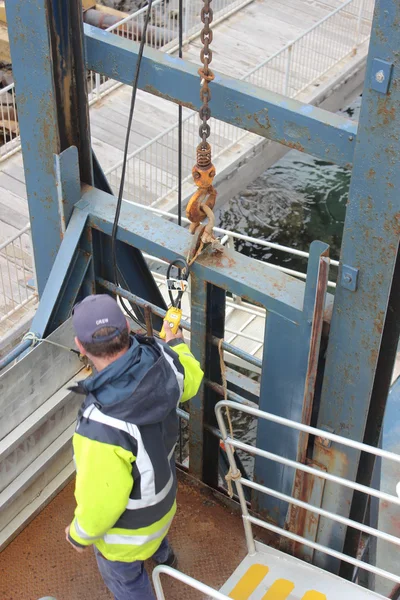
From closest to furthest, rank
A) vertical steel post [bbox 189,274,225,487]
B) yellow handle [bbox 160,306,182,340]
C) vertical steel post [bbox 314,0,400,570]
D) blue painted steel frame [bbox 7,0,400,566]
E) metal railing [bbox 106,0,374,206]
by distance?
vertical steel post [bbox 314,0,400,570]
blue painted steel frame [bbox 7,0,400,566]
yellow handle [bbox 160,306,182,340]
vertical steel post [bbox 189,274,225,487]
metal railing [bbox 106,0,374,206]

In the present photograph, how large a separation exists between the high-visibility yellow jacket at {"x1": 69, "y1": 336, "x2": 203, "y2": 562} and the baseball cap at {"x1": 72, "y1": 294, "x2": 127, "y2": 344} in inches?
4.6

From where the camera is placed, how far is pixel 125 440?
335 centimetres

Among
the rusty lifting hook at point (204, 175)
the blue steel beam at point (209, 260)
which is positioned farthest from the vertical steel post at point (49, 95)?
the rusty lifting hook at point (204, 175)

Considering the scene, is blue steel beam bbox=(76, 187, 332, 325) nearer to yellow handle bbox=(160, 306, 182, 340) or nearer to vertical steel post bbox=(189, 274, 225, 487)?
vertical steel post bbox=(189, 274, 225, 487)

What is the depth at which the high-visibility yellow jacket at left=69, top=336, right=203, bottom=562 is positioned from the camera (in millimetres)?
3297

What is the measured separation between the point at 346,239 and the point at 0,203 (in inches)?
370

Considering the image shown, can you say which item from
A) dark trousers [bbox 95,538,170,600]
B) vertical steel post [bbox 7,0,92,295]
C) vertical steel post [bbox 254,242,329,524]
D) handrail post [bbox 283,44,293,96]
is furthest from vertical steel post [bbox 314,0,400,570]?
handrail post [bbox 283,44,293,96]

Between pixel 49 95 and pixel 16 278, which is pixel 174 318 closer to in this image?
pixel 49 95

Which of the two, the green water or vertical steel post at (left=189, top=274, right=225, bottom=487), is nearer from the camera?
vertical steel post at (left=189, top=274, right=225, bottom=487)

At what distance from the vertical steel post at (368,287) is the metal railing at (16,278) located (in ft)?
22.4

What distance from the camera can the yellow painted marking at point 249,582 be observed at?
419cm

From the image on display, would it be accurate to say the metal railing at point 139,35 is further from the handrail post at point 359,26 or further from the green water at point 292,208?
the green water at point 292,208

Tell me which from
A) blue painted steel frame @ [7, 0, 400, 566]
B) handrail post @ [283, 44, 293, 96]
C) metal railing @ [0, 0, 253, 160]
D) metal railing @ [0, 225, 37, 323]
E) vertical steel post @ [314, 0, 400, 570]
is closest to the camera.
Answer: vertical steel post @ [314, 0, 400, 570]

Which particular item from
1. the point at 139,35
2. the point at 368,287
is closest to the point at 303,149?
the point at 368,287
